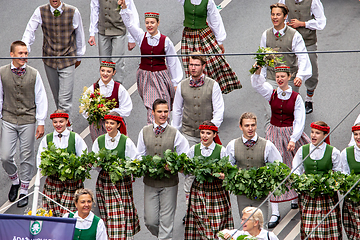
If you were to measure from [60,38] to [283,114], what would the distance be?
379 centimetres

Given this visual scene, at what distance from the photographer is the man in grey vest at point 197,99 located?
11.7 metres

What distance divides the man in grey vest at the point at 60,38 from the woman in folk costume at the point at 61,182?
186 centimetres

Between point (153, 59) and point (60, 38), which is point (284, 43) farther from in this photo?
point (60, 38)

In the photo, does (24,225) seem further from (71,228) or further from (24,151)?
(24,151)

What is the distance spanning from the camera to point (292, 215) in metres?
11.9

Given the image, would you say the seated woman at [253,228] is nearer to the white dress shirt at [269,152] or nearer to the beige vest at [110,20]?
the white dress shirt at [269,152]

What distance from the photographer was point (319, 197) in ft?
34.1

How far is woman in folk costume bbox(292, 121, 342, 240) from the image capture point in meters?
10.4

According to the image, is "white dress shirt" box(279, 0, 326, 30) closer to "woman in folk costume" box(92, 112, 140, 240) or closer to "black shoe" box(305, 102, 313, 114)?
"black shoe" box(305, 102, 313, 114)

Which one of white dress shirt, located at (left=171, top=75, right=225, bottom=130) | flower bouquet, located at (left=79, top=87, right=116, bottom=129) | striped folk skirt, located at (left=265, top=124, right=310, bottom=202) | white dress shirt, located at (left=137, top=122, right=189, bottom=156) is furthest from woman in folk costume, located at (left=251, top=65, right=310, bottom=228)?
flower bouquet, located at (left=79, top=87, right=116, bottom=129)

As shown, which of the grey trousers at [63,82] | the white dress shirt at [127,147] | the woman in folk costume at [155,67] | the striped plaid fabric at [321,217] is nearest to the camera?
the striped plaid fabric at [321,217]

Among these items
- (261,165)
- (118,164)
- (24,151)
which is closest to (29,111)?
(24,151)

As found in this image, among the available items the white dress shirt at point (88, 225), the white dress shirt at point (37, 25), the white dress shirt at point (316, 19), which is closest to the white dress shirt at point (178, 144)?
the white dress shirt at point (88, 225)

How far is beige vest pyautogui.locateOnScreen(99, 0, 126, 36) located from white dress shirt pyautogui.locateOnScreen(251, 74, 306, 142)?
2876mm
